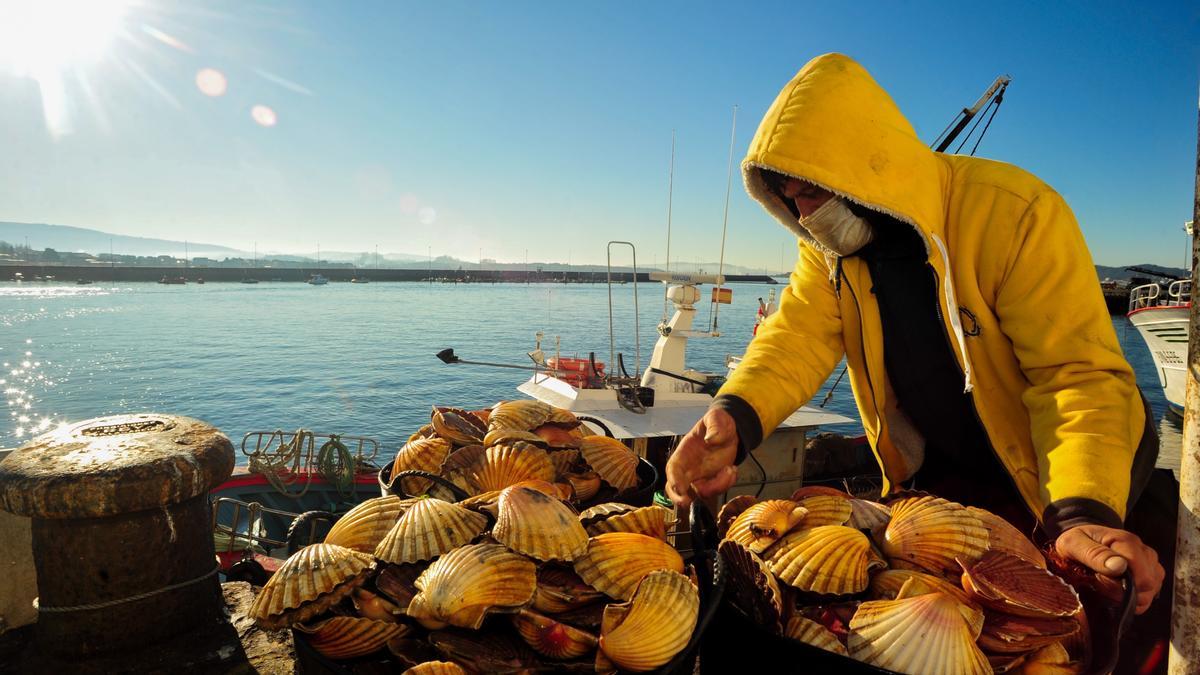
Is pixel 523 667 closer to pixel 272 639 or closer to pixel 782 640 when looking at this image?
pixel 782 640

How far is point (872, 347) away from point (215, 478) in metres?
2.39

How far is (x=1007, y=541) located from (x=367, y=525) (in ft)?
5.46

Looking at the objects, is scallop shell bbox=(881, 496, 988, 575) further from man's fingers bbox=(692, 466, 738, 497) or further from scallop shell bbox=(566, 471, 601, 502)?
scallop shell bbox=(566, 471, 601, 502)

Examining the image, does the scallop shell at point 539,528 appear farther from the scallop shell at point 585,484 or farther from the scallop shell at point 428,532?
the scallop shell at point 585,484

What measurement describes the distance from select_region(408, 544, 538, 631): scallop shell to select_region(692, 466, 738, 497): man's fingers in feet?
2.27

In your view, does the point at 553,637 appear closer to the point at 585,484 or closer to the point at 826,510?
the point at 826,510

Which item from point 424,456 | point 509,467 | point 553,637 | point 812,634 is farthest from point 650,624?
point 424,456

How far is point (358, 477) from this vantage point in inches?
365

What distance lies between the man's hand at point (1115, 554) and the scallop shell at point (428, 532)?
1387 mm

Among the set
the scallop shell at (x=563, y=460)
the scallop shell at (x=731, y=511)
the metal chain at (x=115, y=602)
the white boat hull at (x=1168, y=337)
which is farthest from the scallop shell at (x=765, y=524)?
the white boat hull at (x=1168, y=337)

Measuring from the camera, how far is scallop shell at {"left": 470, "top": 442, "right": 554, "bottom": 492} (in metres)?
2.21

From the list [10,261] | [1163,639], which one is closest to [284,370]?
[1163,639]

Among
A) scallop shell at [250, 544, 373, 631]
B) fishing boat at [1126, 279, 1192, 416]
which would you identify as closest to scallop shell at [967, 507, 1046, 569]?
scallop shell at [250, 544, 373, 631]

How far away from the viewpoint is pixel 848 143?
5.53ft
